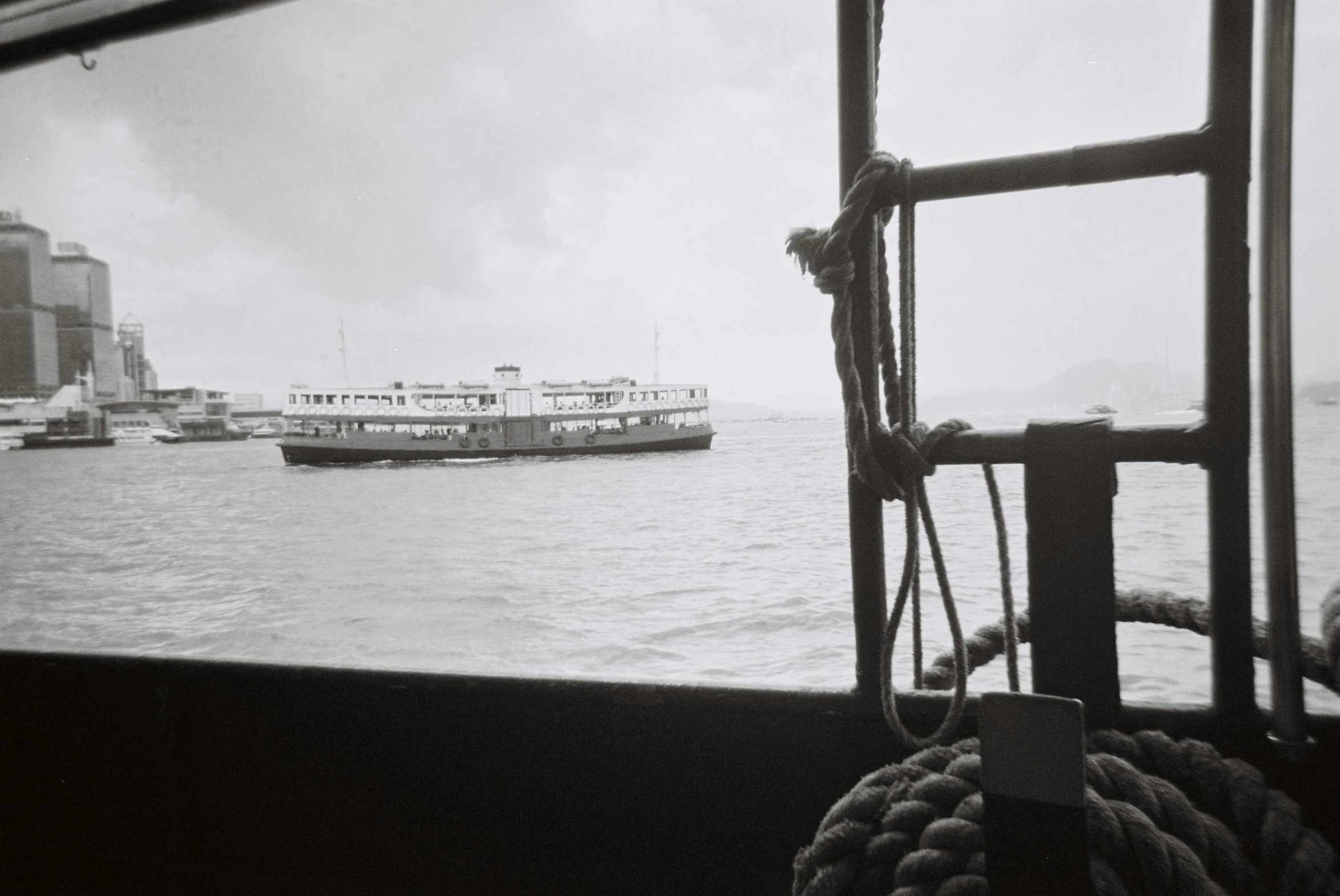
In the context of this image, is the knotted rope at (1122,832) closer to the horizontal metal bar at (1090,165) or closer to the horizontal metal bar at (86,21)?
the horizontal metal bar at (1090,165)

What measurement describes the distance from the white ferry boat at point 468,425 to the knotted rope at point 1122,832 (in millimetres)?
26763

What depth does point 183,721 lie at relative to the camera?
1228mm

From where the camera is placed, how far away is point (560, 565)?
1220 centimetres

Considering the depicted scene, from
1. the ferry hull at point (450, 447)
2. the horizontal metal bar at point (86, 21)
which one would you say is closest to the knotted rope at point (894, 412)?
the horizontal metal bar at point (86, 21)

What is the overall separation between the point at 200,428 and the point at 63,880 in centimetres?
4358

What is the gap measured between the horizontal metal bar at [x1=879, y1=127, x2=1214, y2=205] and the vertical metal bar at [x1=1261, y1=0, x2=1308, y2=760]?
0.06m

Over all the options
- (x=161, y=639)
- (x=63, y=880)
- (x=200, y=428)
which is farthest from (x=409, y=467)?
(x=63, y=880)

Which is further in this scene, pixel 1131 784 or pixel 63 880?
pixel 63 880

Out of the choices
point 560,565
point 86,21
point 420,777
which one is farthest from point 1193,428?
point 560,565

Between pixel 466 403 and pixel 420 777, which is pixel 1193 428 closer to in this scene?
pixel 420 777

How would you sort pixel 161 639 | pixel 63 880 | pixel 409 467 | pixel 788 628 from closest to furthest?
pixel 63 880 → pixel 788 628 → pixel 161 639 → pixel 409 467

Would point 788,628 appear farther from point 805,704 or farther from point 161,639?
point 161,639

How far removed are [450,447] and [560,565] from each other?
19552mm

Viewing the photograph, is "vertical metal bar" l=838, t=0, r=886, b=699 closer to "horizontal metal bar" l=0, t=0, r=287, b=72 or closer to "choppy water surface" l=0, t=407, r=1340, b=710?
"choppy water surface" l=0, t=407, r=1340, b=710
